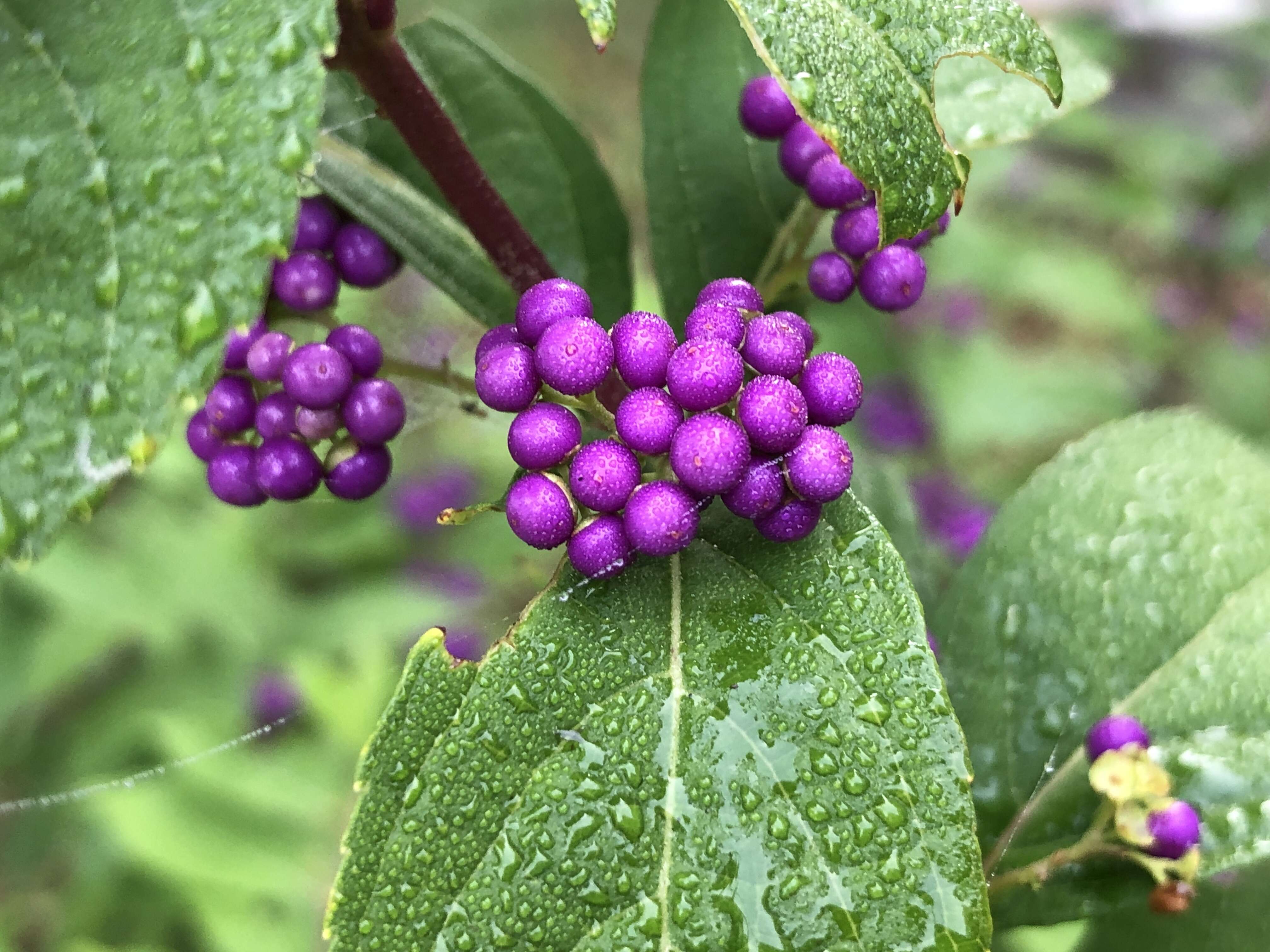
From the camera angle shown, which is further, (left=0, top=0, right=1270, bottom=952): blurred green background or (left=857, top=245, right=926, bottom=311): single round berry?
(left=0, top=0, right=1270, bottom=952): blurred green background

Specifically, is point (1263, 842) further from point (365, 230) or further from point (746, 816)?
point (365, 230)

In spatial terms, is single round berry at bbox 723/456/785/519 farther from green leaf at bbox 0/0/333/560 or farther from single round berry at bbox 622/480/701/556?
green leaf at bbox 0/0/333/560

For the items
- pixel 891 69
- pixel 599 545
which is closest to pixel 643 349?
pixel 599 545

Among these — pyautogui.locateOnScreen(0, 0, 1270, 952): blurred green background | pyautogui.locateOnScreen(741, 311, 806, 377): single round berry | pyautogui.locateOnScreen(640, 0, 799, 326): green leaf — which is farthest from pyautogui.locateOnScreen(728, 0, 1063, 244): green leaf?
pyautogui.locateOnScreen(0, 0, 1270, 952): blurred green background

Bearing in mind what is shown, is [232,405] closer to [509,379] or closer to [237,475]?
[237,475]

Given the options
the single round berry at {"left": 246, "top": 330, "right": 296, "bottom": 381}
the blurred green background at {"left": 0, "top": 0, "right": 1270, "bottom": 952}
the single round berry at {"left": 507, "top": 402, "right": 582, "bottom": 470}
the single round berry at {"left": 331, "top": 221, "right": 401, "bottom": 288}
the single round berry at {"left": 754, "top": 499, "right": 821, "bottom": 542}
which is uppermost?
the single round berry at {"left": 754, "top": 499, "right": 821, "bottom": 542}
